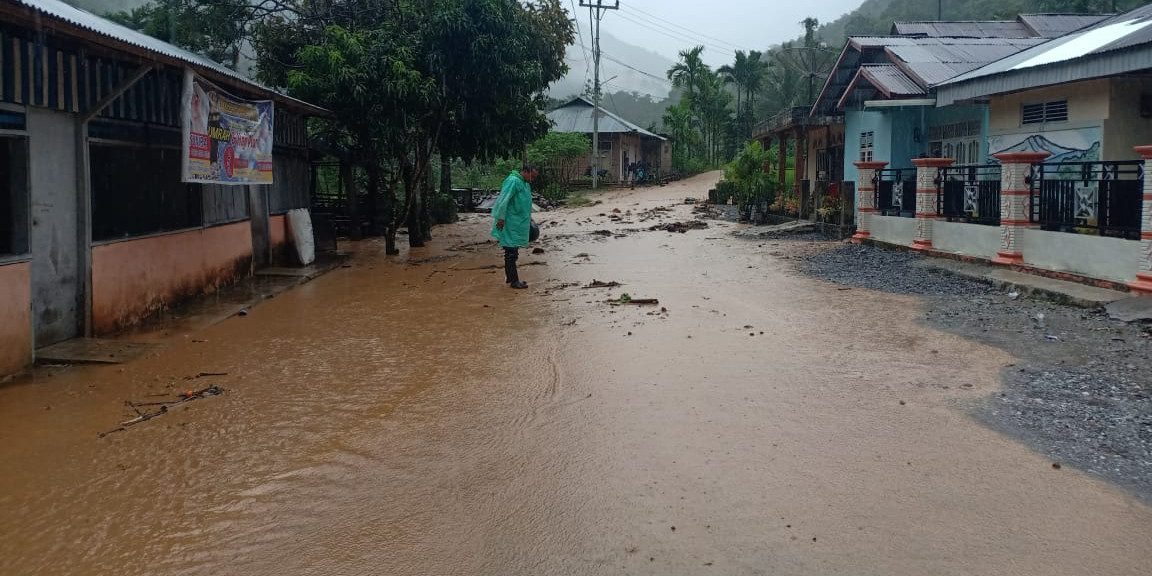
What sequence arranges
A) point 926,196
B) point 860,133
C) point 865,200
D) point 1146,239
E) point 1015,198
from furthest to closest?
point 860,133, point 865,200, point 926,196, point 1015,198, point 1146,239

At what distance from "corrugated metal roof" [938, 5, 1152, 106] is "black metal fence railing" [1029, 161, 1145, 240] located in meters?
1.52

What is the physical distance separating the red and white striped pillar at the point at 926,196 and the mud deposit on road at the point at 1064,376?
312 cm

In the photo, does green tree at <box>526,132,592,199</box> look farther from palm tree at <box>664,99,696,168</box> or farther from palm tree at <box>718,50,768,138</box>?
palm tree at <box>718,50,768,138</box>

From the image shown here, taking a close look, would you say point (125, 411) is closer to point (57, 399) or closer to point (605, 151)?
point (57, 399)

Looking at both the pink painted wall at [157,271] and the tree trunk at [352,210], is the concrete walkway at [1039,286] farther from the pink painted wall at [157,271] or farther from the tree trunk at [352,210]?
the tree trunk at [352,210]

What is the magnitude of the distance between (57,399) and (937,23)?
27360 mm

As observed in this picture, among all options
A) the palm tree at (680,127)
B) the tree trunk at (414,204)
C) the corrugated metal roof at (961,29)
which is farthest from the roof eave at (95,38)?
the palm tree at (680,127)

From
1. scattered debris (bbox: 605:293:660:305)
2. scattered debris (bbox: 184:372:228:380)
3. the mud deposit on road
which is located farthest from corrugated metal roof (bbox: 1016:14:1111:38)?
scattered debris (bbox: 184:372:228:380)

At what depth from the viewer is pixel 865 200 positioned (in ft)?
57.5

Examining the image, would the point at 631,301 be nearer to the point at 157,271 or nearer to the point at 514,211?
the point at 514,211

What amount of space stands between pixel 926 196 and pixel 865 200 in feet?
9.80

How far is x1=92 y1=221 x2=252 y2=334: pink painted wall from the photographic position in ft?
27.0

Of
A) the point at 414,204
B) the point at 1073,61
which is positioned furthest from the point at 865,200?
the point at 414,204

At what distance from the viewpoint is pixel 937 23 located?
86.9ft
